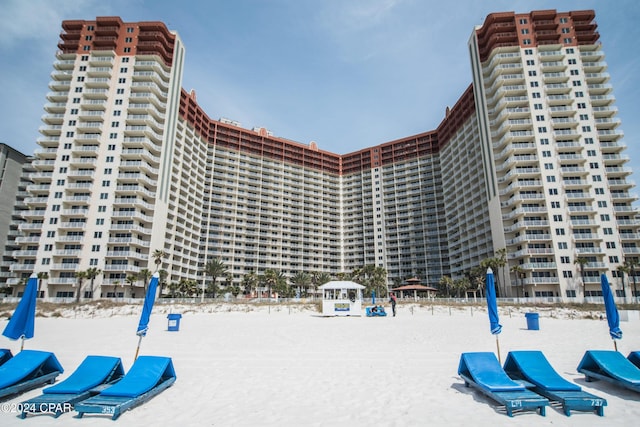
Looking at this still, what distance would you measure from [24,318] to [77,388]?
3.98 m

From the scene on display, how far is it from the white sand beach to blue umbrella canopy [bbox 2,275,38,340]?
2.10 m

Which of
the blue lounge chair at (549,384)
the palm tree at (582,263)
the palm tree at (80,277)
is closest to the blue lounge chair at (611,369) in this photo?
the blue lounge chair at (549,384)

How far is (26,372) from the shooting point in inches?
351

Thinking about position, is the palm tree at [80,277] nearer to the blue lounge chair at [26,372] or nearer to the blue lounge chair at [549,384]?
the blue lounge chair at [26,372]

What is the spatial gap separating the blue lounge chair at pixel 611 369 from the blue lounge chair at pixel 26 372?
14920 mm

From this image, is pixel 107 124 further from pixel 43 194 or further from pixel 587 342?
pixel 587 342

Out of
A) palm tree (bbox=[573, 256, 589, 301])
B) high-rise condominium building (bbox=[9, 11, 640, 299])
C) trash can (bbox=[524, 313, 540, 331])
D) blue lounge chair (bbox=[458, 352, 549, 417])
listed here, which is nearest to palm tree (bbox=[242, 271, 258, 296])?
high-rise condominium building (bbox=[9, 11, 640, 299])

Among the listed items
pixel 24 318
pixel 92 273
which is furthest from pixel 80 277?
pixel 24 318

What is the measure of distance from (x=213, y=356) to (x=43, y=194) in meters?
75.4

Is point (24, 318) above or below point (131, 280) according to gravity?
below

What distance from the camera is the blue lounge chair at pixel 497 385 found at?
7559 mm

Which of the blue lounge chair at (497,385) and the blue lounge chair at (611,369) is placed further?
the blue lounge chair at (611,369)

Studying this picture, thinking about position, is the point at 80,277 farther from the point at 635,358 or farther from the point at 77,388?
the point at 635,358

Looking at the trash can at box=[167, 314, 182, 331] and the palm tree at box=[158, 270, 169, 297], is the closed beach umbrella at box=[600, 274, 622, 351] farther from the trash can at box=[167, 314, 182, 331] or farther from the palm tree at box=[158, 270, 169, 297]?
the palm tree at box=[158, 270, 169, 297]
